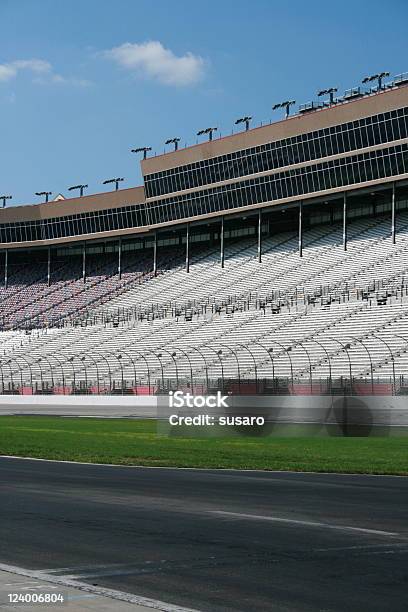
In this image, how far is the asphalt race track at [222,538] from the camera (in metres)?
9.02

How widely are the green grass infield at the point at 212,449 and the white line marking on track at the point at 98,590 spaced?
1397cm

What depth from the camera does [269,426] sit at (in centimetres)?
4250

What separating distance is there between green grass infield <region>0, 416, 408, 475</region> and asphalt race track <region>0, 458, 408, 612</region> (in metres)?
4.08

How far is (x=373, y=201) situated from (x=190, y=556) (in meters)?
75.9

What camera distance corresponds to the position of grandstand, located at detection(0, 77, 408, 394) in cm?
6222

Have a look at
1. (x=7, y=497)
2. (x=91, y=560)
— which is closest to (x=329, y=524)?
(x=91, y=560)

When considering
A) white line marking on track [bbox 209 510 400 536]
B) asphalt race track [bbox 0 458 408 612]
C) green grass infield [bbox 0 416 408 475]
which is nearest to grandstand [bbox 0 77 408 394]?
green grass infield [bbox 0 416 408 475]

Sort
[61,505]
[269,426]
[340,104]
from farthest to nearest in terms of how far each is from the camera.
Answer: [340,104] → [269,426] → [61,505]

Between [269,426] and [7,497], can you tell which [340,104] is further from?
[7,497]

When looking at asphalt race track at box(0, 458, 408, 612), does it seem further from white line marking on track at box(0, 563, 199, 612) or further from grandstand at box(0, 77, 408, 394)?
grandstand at box(0, 77, 408, 394)

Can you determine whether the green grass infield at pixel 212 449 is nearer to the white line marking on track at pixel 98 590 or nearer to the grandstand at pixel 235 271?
the white line marking on track at pixel 98 590

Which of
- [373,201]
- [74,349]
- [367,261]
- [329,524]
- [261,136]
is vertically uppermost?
[261,136]

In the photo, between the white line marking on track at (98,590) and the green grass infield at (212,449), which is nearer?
the white line marking on track at (98,590)

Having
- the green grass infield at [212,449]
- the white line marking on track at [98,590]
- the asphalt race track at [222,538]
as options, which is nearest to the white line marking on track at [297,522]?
the asphalt race track at [222,538]
